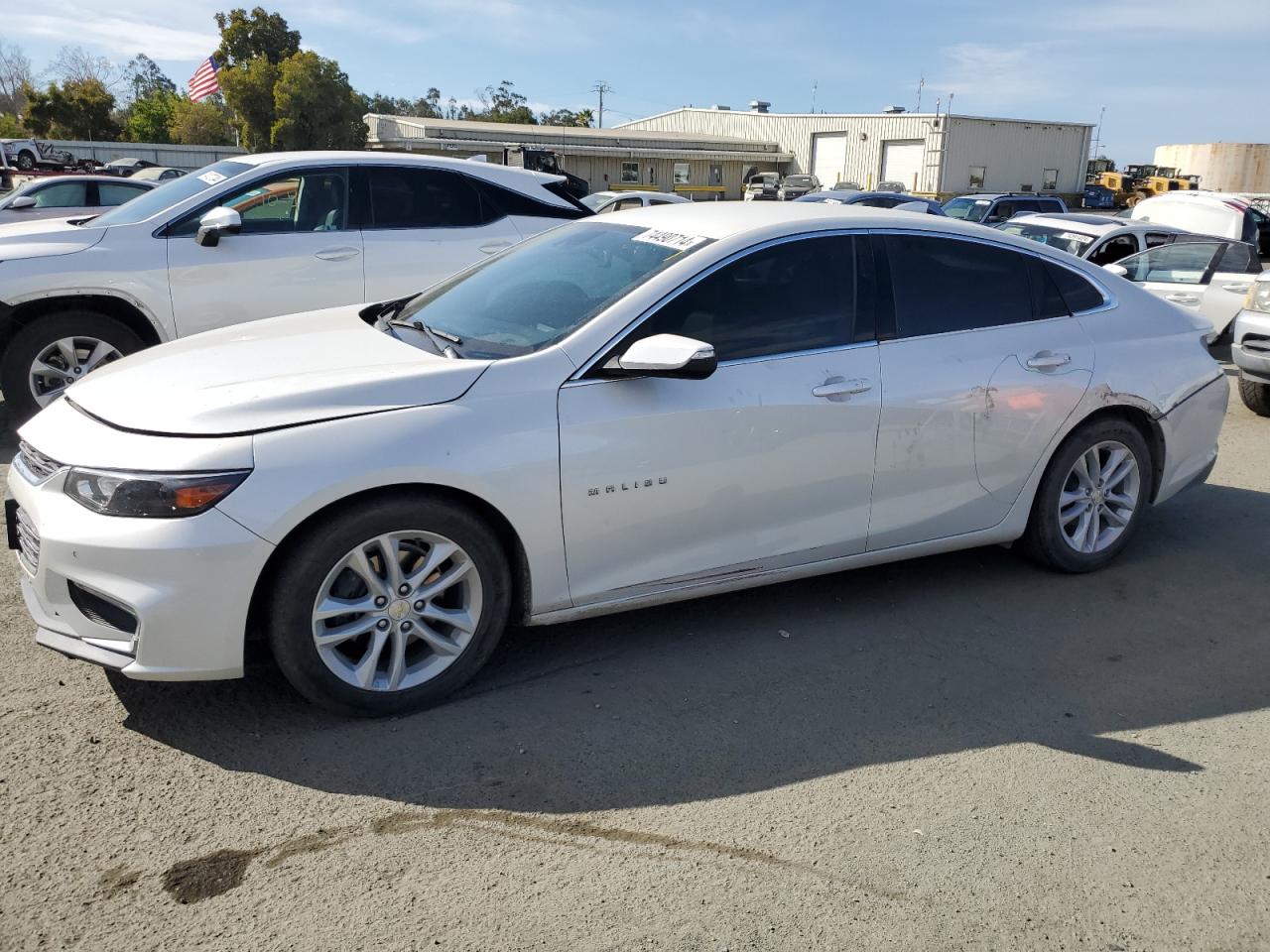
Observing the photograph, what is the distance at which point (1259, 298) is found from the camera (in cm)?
834

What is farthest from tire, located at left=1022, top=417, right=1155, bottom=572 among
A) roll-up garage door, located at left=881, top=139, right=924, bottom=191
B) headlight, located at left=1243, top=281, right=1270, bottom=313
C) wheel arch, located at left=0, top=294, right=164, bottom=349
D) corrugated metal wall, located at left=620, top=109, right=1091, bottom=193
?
roll-up garage door, located at left=881, top=139, right=924, bottom=191

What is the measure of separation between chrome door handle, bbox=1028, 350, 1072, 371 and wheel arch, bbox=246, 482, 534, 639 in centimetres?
243

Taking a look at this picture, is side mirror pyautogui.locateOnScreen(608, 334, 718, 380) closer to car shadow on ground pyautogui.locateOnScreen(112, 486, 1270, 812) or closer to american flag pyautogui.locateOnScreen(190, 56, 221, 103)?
car shadow on ground pyautogui.locateOnScreen(112, 486, 1270, 812)

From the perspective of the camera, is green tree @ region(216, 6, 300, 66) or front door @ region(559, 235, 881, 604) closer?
front door @ region(559, 235, 881, 604)

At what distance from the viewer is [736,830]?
295 centimetres

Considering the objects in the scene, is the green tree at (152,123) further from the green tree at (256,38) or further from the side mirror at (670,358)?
the side mirror at (670,358)

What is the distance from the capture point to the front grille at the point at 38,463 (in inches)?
129

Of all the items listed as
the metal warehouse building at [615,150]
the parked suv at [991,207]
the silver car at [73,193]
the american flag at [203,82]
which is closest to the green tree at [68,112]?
the metal warehouse building at [615,150]

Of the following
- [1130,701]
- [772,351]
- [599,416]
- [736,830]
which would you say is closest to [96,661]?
[599,416]

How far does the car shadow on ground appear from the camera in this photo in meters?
3.22

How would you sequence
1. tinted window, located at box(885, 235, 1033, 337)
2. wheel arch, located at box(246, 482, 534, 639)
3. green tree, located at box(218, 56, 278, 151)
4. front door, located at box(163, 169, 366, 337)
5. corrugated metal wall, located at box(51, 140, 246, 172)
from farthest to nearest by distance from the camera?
green tree, located at box(218, 56, 278, 151) → corrugated metal wall, located at box(51, 140, 246, 172) → front door, located at box(163, 169, 366, 337) → tinted window, located at box(885, 235, 1033, 337) → wheel arch, located at box(246, 482, 534, 639)

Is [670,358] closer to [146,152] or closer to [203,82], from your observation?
[203,82]

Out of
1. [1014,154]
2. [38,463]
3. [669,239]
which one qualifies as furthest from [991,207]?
[1014,154]

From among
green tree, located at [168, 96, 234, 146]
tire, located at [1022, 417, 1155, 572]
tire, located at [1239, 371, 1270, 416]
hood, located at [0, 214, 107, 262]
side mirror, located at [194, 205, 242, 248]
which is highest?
green tree, located at [168, 96, 234, 146]
